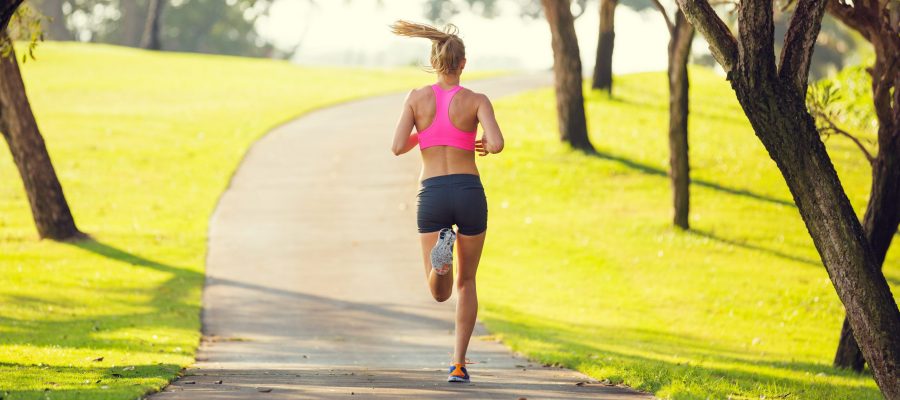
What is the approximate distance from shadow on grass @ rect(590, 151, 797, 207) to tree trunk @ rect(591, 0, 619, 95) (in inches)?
352

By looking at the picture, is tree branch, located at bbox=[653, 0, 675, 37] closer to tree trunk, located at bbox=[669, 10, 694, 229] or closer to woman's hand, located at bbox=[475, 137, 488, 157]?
tree trunk, located at bbox=[669, 10, 694, 229]

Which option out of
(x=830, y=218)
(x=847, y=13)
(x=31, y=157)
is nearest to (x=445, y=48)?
(x=830, y=218)

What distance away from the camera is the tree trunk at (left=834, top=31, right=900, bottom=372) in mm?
12406

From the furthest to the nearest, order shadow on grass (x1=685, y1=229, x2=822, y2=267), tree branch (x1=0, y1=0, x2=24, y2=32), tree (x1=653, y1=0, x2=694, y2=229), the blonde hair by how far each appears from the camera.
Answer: tree (x1=653, y1=0, x2=694, y2=229) → shadow on grass (x1=685, y1=229, x2=822, y2=267) → tree branch (x1=0, y1=0, x2=24, y2=32) → the blonde hair

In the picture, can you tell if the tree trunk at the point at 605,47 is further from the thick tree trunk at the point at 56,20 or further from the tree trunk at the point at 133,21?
the tree trunk at the point at 133,21

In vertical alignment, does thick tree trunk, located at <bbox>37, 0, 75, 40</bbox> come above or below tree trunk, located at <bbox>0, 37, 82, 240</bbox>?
below

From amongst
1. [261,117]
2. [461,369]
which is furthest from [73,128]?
[461,369]

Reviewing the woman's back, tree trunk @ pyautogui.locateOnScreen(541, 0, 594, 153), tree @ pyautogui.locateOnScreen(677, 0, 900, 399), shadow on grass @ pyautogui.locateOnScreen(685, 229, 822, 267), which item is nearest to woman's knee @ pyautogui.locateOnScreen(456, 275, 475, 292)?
the woman's back

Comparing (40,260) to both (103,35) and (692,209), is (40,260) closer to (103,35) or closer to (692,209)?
(692,209)

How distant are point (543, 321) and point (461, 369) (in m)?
8.34

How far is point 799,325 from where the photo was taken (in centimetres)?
1845

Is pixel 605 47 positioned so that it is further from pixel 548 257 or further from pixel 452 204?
pixel 452 204

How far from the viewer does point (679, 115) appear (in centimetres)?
2347

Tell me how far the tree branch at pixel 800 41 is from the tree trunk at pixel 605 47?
2997 cm
